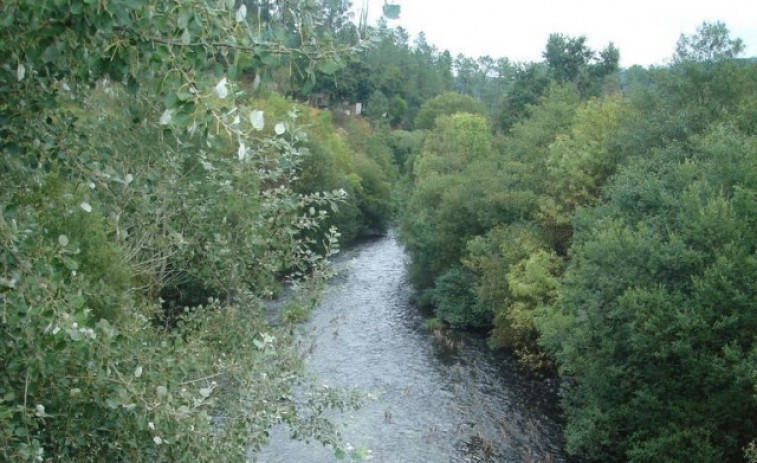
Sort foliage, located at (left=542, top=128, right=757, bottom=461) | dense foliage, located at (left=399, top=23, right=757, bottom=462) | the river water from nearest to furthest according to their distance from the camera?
A: 1. foliage, located at (left=542, top=128, right=757, bottom=461)
2. dense foliage, located at (left=399, top=23, right=757, bottom=462)
3. the river water

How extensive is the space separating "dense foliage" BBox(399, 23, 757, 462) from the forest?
0.11 metres

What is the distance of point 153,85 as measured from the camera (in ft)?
11.1

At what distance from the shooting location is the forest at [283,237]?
3.48 metres

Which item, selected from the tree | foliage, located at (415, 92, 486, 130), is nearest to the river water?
the tree

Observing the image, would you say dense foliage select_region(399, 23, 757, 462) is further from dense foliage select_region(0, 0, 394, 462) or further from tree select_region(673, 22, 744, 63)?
dense foliage select_region(0, 0, 394, 462)

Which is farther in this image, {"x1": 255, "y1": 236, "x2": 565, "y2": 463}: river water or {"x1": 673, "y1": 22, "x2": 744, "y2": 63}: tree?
{"x1": 673, "y1": 22, "x2": 744, "y2": 63}: tree

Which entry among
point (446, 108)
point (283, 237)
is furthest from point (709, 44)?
point (446, 108)

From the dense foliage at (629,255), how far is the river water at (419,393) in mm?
1538

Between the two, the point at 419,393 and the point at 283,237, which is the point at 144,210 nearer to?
the point at 283,237

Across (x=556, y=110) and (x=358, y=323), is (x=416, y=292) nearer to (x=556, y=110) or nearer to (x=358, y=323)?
(x=358, y=323)

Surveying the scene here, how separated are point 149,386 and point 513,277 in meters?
27.1

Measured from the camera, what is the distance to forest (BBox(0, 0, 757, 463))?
3.48 meters

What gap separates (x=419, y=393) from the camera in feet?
82.1

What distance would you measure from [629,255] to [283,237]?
49.8 ft
